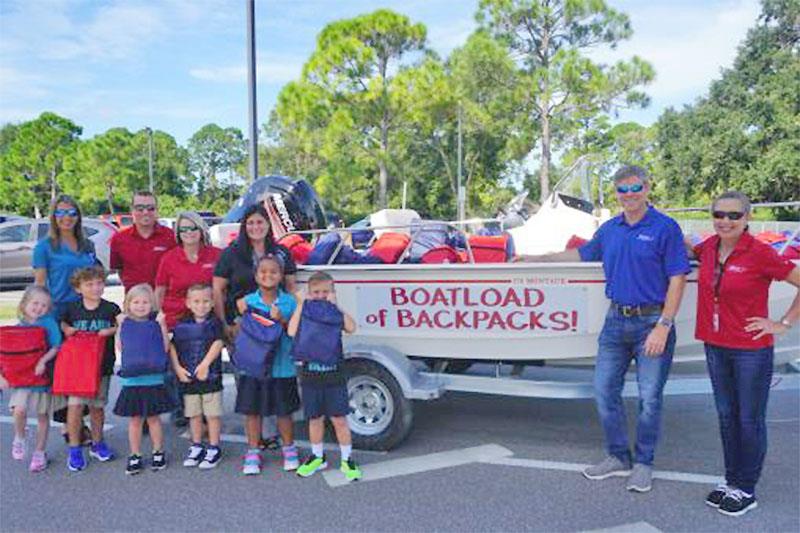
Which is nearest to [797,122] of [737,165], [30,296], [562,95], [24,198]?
[737,165]

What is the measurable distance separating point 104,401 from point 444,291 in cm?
236

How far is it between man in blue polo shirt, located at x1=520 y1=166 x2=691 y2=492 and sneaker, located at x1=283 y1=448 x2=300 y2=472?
1782mm

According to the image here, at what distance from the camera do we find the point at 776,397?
19.4 ft

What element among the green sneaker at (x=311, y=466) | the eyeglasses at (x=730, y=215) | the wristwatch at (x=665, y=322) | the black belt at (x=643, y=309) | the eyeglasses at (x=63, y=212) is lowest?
the green sneaker at (x=311, y=466)

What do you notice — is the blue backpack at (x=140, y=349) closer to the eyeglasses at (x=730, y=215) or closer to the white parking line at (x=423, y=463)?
the white parking line at (x=423, y=463)

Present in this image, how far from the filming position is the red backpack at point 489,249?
5062 millimetres

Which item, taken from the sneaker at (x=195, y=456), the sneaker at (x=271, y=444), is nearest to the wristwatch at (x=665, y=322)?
the sneaker at (x=271, y=444)

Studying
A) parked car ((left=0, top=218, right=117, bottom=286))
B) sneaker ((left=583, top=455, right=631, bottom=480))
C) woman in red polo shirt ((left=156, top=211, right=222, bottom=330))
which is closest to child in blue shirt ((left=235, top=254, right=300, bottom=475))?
woman in red polo shirt ((left=156, top=211, right=222, bottom=330))

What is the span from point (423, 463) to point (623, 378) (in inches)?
53.5

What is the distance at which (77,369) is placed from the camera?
171 inches

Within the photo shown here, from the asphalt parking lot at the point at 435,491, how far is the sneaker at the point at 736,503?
0.15ft

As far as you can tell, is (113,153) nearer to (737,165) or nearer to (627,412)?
(737,165)

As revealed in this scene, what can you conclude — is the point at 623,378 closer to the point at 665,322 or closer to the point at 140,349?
the point at 665,322

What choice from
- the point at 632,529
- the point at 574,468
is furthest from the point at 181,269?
the point at 632,529
